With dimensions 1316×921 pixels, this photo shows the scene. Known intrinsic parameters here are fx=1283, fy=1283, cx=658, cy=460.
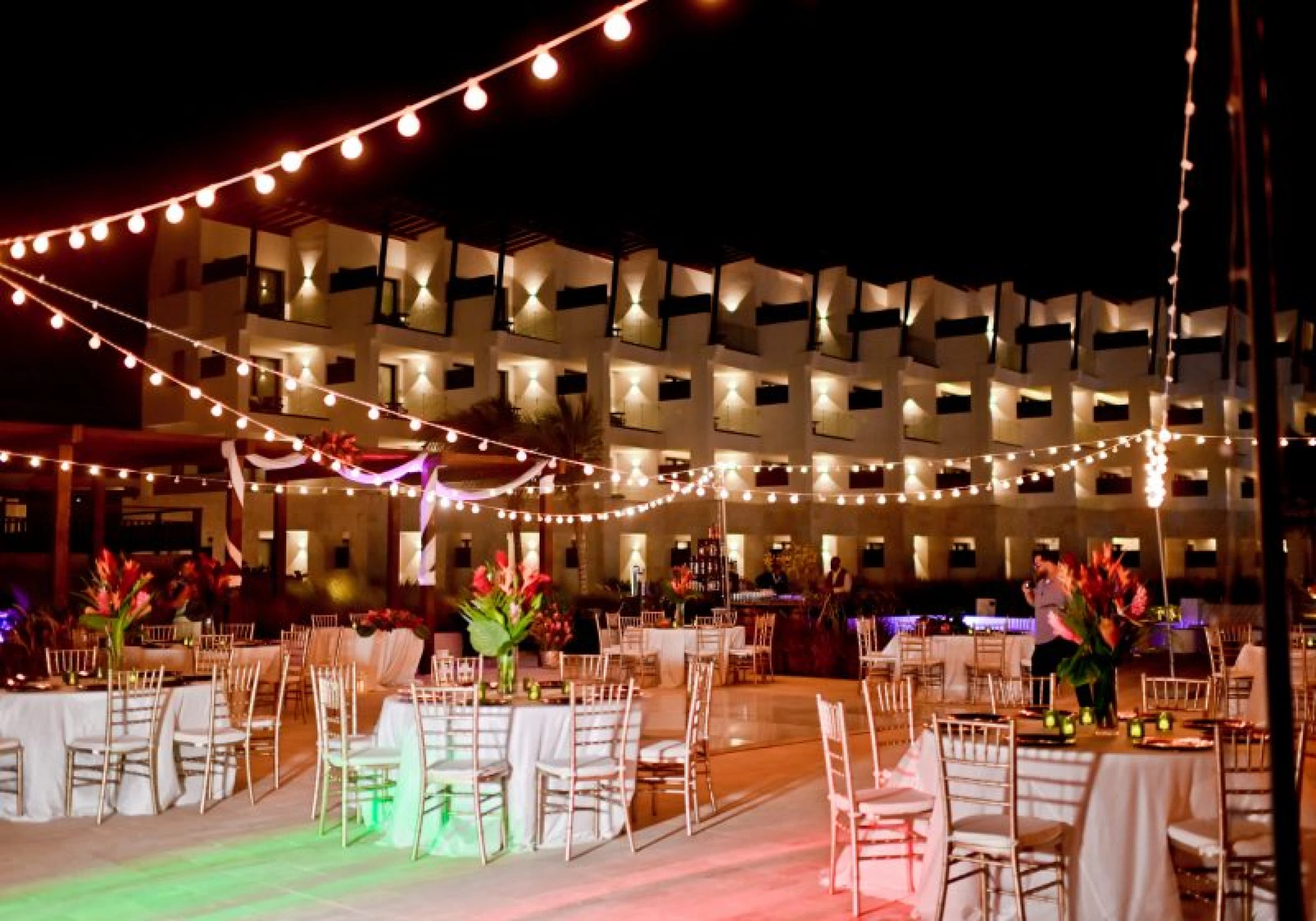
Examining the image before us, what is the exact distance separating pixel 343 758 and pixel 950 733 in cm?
324

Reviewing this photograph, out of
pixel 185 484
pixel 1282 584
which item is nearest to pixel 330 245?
pixel 185 484

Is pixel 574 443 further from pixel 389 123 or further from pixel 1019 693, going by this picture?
pixel 389 123

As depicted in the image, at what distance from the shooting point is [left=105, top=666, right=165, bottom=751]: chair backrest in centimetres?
752

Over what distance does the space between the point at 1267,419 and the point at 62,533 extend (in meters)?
15.4

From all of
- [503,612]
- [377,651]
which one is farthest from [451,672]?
[377,651]

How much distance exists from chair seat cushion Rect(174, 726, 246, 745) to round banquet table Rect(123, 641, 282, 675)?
4.25 m

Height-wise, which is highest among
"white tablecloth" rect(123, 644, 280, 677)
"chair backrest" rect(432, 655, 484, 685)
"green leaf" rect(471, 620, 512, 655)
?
"green leaf" rect(471, 620, 512, 655)

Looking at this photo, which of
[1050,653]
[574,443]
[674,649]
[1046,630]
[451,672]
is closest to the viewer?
[451,672]

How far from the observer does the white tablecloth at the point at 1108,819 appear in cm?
479

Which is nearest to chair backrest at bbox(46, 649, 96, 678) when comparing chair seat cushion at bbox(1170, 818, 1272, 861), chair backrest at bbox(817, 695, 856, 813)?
chair backrest at bbox(817, 695, 856, 813)

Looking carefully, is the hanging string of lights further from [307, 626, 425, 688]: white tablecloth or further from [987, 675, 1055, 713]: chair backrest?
[307, 626, 425, 688]: white tablecloth

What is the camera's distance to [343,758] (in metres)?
6.72

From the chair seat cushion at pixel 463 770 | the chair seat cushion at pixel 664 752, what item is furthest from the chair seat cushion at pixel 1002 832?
the chair seat cushion at pixel 463 770

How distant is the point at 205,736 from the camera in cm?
768
